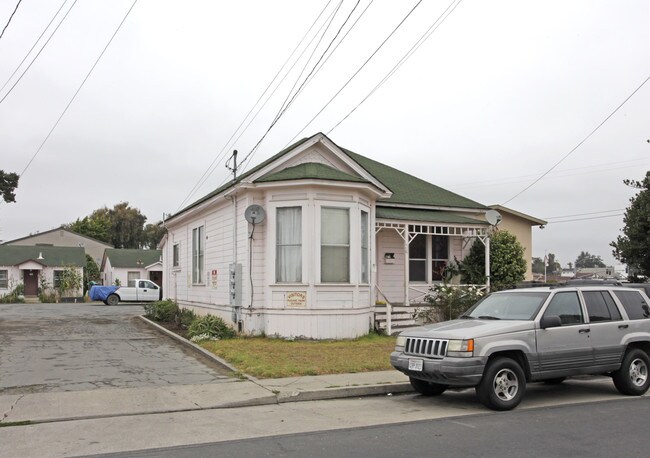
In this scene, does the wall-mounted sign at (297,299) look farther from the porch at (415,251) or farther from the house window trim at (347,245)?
the porch at (415,251)

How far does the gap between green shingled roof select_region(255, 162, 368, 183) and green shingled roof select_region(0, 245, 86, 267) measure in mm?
40041

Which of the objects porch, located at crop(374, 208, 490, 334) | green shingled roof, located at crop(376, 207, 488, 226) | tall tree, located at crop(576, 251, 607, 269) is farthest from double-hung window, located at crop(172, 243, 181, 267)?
tall tree, located at crop(576, 251, 607, 269)

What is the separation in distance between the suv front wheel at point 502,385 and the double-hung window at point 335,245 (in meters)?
6.80

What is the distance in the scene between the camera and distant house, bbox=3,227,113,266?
6355 centimetres

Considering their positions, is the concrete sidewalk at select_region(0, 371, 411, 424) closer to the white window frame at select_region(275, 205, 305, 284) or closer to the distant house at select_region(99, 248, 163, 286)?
the white window frame at select_region(275, 205, 305, 284)

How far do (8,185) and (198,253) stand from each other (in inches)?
434

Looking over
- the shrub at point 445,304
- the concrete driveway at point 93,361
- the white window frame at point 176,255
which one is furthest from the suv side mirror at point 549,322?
the white window frame at point 176,255

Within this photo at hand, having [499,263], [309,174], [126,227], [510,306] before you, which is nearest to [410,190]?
[499,263]

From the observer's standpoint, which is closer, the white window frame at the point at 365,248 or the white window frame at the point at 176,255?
the white window frame at the point at 365,248

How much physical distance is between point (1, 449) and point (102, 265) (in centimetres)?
6108

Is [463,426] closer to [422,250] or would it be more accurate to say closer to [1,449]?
[1,449]

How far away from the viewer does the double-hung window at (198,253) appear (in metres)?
19.8

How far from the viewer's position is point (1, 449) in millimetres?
6246

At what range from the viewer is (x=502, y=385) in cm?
820
